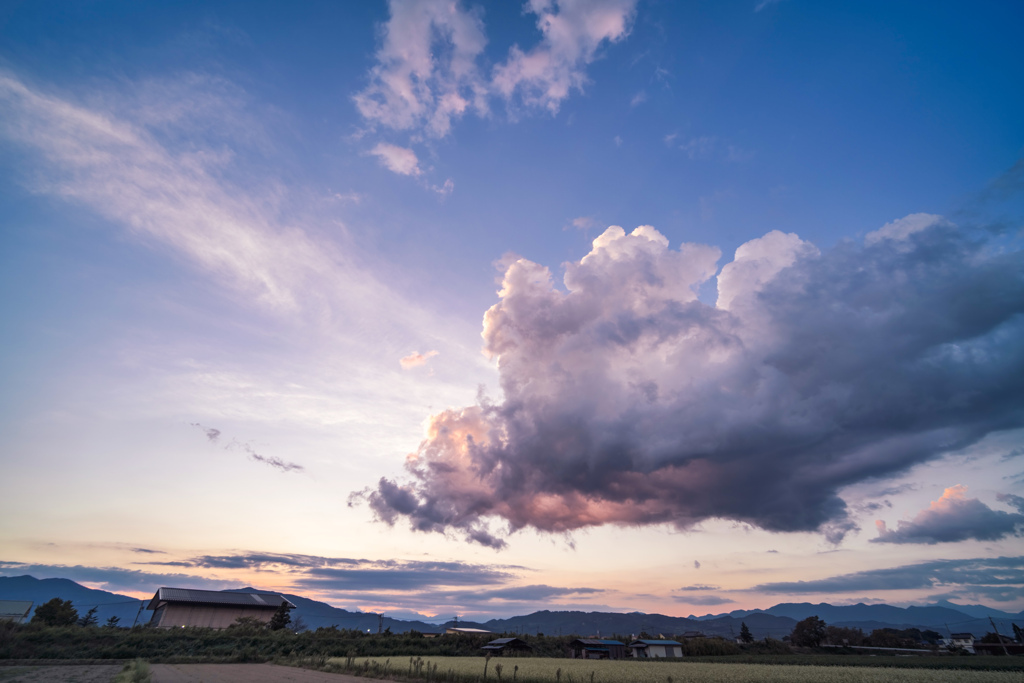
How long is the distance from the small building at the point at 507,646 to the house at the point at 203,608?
4279 cm

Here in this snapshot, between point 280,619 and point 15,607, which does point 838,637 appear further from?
point 15,607

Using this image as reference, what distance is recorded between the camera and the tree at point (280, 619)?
84.2 metres

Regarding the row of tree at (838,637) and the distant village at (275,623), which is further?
the row of tree at (838,637)

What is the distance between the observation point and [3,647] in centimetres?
4650

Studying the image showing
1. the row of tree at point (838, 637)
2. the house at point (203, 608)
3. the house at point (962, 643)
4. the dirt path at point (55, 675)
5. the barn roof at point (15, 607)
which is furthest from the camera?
the house at point (962, 643)

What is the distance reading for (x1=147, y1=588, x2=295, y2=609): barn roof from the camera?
81750mm

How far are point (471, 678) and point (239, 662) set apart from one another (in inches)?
1591

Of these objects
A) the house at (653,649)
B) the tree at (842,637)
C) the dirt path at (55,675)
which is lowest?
the house at (653,649)

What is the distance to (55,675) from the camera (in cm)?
3500

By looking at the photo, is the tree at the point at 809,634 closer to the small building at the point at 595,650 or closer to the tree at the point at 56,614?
the small building at the point at 595,650

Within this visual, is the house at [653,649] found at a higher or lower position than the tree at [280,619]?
lower

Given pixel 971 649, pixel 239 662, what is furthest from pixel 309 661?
pixel 971 649

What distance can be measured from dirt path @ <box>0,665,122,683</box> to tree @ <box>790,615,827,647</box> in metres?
132

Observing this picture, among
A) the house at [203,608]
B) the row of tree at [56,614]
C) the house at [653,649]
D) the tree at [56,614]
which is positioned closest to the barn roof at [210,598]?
the house at [203,608]
